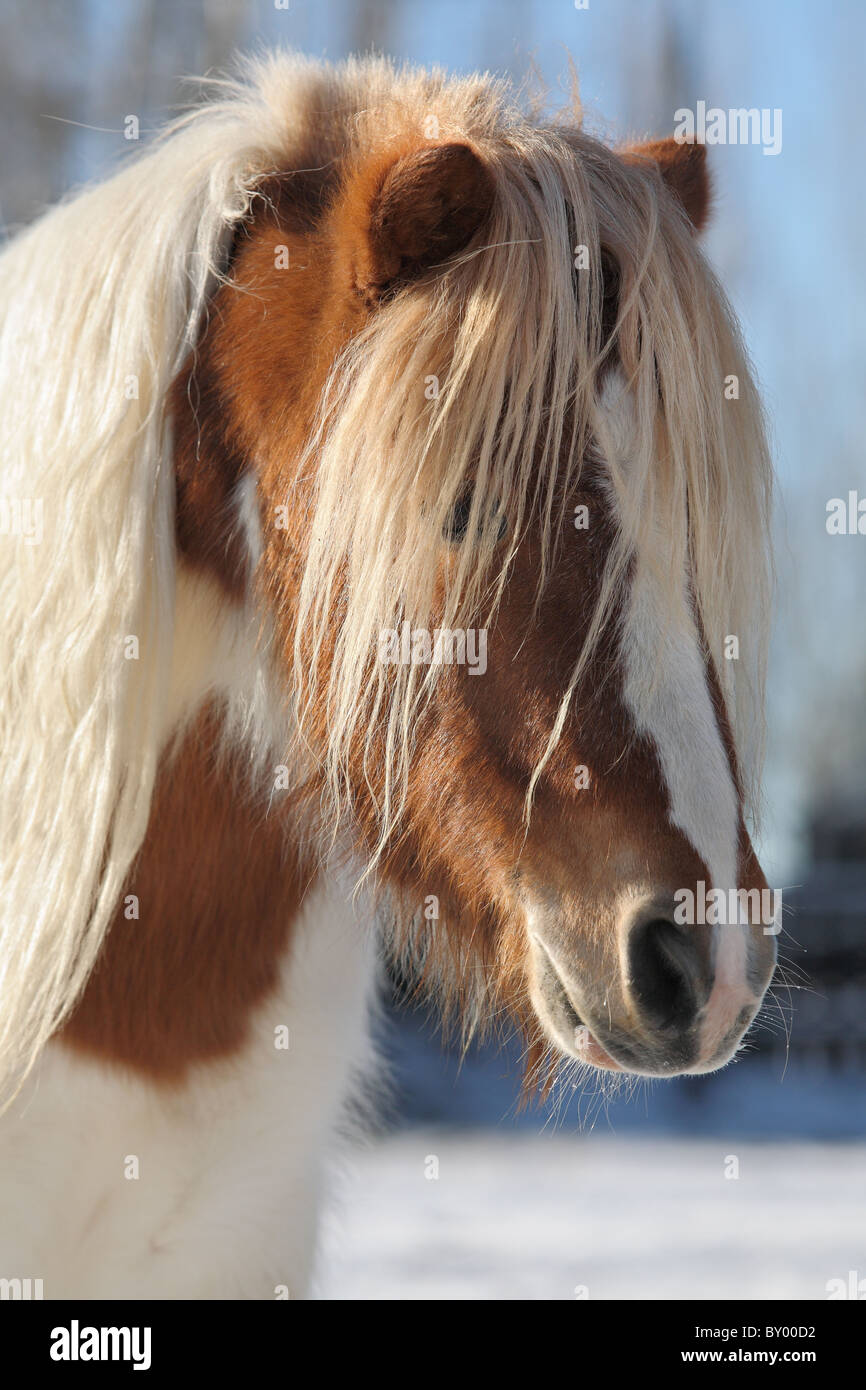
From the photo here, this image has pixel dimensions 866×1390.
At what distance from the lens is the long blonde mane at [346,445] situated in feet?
3.46

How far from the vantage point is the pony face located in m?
0.98

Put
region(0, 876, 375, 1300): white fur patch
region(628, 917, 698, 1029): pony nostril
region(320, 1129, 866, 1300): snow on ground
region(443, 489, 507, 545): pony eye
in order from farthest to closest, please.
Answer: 1. region(320, 1129, 866, 1300): snow on ground
2. region(0, 876, 375, 1300): white fur patch
3. region(443, 489, 507, 545): pony eye
4. region(628, 917, 698, 1029): pony nostril

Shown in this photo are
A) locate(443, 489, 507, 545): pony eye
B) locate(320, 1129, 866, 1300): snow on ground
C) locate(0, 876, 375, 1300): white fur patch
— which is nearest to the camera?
locate(443, 489, 507, 545): pony eye

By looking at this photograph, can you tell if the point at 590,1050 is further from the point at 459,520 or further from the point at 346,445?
the point at 346,445

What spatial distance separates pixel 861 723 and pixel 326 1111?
6.38 m

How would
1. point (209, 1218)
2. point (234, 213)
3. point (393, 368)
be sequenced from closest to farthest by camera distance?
point (393, 368)
point (234, 213)
point (209, 1218)

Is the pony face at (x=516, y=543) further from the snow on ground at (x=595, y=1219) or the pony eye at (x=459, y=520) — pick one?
the snow on ground at (x=595, y=1219)

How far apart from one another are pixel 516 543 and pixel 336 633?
0.21 m

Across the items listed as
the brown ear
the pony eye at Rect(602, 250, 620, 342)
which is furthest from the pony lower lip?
the brown ear

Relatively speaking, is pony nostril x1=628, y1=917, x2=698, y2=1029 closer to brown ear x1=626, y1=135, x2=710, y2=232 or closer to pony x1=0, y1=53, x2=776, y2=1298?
pony x1=0, y1=53, x2=776, y2=1298

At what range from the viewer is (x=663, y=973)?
96cm
